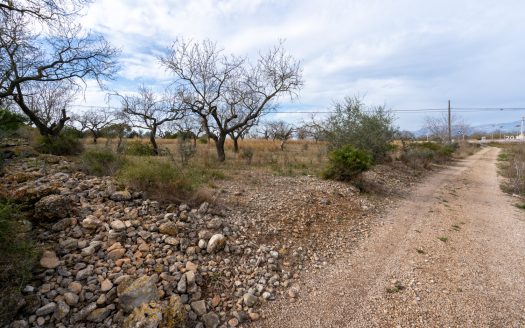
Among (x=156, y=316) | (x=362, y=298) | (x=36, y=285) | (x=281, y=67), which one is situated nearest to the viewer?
(x=156, y=316)

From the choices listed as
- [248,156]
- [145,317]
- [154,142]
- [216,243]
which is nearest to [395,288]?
[216,243]

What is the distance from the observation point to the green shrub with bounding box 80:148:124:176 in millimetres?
6840

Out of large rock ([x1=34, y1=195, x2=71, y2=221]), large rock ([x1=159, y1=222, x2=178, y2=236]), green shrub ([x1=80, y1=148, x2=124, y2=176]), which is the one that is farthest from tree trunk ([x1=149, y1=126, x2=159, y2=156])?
large rock ([x1=159, y1=222, x2=178, y2=236])

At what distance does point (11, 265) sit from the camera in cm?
259

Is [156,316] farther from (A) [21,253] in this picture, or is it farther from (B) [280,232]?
(B) [280,232]

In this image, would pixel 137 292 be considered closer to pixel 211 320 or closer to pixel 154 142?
pixel 211 320

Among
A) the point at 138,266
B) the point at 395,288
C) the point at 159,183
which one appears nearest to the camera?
the point at 138,266

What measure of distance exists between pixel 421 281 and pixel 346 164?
5462 millimetres

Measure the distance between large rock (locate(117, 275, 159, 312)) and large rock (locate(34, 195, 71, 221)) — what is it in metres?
1.66

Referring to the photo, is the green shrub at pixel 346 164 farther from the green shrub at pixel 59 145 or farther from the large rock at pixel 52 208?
the green shrub at pixel 59 145

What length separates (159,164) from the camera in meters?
5.67


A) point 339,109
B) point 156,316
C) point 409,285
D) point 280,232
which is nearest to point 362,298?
point 409,285

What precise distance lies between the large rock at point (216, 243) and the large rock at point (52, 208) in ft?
6.69

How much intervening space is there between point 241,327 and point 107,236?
214 cm
